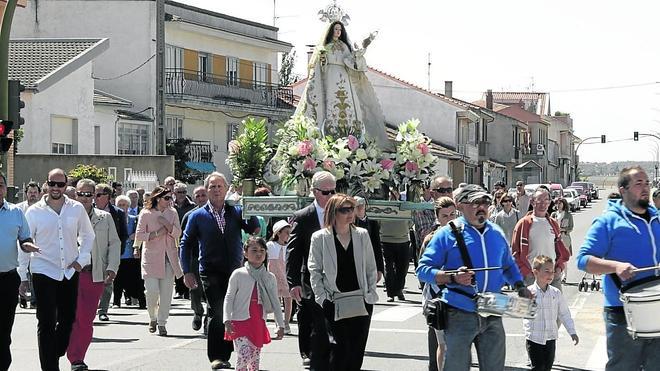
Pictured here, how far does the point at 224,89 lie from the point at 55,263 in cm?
3815

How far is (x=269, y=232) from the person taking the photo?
16984 millimetres

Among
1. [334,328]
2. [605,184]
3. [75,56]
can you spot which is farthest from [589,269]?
[605,184]

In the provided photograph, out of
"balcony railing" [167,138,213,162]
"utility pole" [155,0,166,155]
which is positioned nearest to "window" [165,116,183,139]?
"balcony railing" [167,138,213,162]

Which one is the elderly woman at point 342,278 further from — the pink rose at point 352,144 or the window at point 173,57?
the window at point 173,57

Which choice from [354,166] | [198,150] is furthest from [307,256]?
[198,150]

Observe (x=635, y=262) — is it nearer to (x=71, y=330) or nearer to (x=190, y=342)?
(x=71, y=330)

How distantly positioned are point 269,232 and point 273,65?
1459 inches

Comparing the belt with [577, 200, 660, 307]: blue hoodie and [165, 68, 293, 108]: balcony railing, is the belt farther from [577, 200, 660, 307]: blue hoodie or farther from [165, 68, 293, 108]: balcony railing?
[165, 68, 293, 108]: balcony railing

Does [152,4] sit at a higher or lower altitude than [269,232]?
higher

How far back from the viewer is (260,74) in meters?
52.2

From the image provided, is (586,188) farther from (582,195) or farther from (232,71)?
(232,71)

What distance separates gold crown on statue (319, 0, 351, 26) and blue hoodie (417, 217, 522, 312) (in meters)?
7.58

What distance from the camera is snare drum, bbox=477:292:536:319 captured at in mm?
8109

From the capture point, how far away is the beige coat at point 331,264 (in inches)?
382
